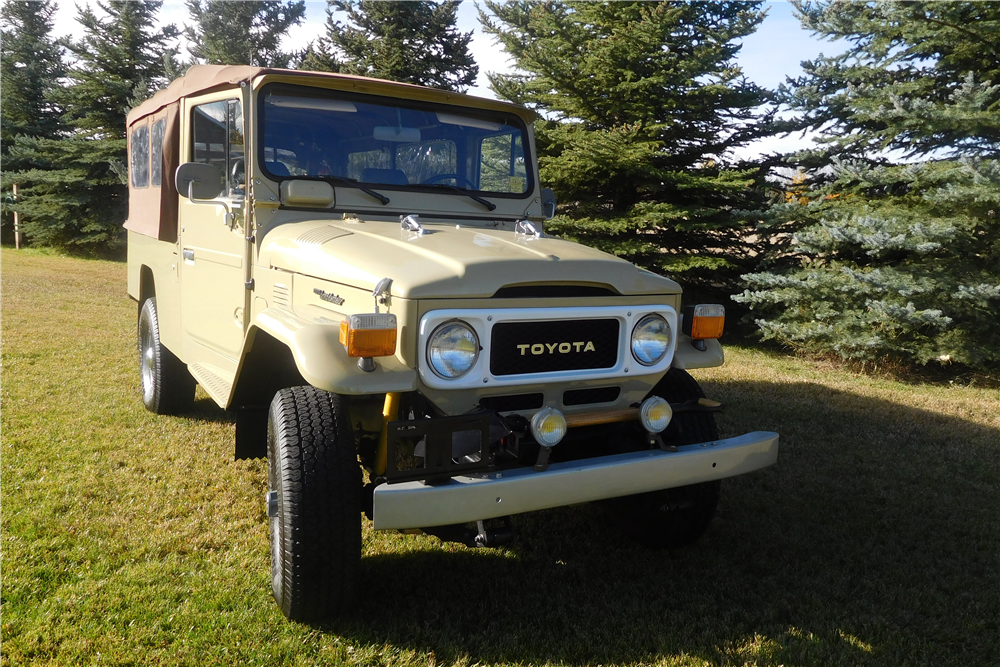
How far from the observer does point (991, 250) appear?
755 centimetres

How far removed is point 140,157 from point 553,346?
4433mm

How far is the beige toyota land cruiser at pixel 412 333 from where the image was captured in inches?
104

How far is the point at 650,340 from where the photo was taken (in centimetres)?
321

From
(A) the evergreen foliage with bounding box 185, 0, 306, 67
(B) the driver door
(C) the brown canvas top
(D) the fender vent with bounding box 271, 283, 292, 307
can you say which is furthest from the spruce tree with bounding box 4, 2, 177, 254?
(D) the fender vent with bounding box 271, 283, 292, 307

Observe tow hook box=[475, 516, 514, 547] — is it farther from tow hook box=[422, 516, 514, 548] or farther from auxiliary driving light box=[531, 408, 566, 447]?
auxiliary driving light box=[531, 408, 566, 447]

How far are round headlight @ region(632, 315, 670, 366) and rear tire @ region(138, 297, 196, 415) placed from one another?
3641 mm

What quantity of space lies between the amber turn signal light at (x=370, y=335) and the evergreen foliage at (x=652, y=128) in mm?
7399

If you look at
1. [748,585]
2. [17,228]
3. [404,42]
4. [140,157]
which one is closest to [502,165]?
[748,585]

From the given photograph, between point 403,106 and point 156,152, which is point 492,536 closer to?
point 403,106

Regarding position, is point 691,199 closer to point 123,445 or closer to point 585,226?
point 585,226

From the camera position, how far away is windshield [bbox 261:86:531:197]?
371 cm

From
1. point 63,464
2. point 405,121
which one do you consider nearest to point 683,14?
point 405,121

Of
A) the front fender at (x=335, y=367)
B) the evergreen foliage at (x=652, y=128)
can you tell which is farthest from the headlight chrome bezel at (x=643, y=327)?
the evergreen foliage at (x=652, y=128)

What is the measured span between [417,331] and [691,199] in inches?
322
